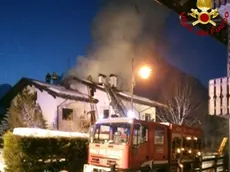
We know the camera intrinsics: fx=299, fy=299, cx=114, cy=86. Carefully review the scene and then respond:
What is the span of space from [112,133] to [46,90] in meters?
14.6

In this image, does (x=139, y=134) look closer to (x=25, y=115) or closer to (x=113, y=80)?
(x=25, y=115)

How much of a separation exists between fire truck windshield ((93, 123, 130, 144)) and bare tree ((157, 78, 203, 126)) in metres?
15.9

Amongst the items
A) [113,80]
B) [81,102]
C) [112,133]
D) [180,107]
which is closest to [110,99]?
[81,102]

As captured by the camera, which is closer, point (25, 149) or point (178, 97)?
point (25, 149)

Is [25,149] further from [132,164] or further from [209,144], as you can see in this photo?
[209,144]

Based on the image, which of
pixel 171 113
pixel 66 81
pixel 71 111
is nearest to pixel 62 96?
pixel 71 111

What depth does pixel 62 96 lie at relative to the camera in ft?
74.8

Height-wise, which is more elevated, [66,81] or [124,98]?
[66,81]

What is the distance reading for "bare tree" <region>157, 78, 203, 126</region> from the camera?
1056 inches

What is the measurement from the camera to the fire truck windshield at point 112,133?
381 inches

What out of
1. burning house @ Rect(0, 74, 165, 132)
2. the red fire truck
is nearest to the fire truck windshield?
the red fire truck

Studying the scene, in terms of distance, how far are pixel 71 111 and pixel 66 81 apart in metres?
5.15

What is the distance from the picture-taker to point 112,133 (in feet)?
33.3
